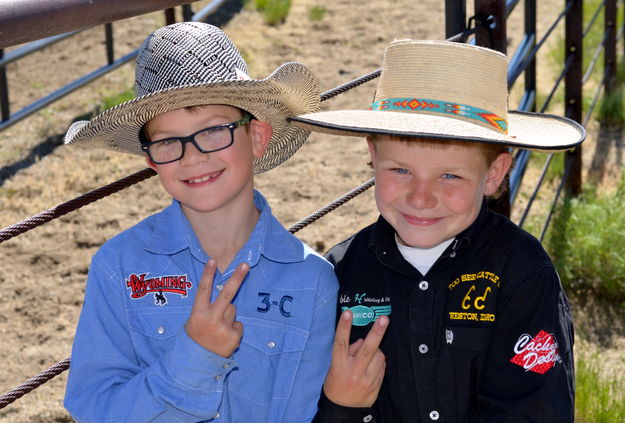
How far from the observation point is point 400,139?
199cm

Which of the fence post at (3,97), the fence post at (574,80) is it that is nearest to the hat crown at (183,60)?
the fence post at (574,80)

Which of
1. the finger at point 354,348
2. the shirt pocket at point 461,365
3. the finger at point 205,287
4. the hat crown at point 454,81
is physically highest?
the hat crown at point 454,81

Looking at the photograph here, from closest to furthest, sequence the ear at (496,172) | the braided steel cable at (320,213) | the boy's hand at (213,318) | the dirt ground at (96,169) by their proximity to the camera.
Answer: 1. the boy's hand at (213,318)
2. the ear at (496,172)
3. the braided steel cable at (320,213)
4. the dirt ground at (96,169)

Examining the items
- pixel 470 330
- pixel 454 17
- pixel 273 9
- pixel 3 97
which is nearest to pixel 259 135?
pixel 470 330

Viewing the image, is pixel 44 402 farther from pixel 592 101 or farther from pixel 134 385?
pixel 592 101

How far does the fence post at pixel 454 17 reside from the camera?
2.99 metres

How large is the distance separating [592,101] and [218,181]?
4337 millimetres

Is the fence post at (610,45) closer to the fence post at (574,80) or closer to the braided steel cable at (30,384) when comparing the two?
the fence post at (574,80)

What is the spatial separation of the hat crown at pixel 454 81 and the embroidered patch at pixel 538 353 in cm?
44

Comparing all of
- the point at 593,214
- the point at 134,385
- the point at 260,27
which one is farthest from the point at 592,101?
the point at 134,385

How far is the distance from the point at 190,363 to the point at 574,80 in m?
3.56

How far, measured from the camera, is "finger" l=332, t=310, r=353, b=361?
1.87 m

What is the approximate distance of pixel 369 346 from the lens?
6.13ft

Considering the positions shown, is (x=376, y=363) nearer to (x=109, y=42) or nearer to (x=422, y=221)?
(x=422, y=221)
